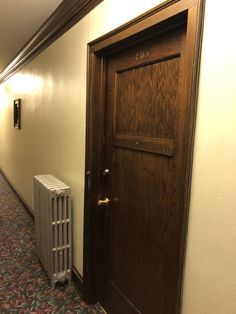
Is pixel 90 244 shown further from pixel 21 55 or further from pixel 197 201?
pixel 21 55

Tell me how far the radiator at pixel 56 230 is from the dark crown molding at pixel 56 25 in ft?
4.72

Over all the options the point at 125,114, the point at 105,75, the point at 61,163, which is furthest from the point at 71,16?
the point at 61,163

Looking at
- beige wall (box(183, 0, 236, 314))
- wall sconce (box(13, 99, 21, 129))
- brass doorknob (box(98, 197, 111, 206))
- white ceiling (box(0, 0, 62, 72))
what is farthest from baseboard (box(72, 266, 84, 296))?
wall sconce (box(13, 99, 21, 129))

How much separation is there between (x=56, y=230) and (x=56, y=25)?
1.91 metres

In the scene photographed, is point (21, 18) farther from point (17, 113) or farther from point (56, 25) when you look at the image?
point (17, 113)

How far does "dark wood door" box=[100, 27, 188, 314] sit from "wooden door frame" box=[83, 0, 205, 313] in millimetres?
39

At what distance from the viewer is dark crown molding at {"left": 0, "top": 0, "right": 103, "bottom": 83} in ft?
5.95

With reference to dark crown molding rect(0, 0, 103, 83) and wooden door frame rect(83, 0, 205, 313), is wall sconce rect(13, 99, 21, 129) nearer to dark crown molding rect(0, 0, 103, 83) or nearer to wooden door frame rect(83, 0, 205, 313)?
dark crown molding rect(0, 0, 103, 83)

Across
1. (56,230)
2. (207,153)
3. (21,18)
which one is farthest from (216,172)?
(21,18)

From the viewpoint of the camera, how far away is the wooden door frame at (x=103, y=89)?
1.01m

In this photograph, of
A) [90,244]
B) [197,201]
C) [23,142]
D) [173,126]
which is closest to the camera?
[197,201]

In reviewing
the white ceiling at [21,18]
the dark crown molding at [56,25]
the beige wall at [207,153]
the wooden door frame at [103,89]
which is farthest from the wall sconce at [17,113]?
the wooden door frame at [103,89]

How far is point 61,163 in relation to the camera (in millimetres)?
2408

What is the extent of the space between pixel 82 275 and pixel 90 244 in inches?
14.2
